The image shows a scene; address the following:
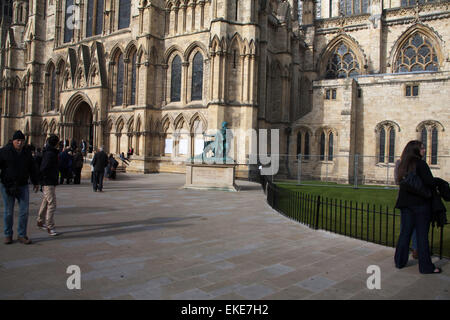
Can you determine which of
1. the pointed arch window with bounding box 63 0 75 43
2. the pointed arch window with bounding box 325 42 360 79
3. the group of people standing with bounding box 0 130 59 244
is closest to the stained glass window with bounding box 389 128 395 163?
the pointed arch window with bounding box 325 42 360 79

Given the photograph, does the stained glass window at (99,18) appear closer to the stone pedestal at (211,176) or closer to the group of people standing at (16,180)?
the stone pedestal at (211,176)

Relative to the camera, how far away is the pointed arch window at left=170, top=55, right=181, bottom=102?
25.8 m

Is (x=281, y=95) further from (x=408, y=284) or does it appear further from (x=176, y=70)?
(x=408, y=284)

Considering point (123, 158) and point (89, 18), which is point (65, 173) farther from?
point (89, 18)

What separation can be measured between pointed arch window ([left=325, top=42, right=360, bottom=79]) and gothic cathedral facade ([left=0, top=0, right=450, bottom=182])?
107mm

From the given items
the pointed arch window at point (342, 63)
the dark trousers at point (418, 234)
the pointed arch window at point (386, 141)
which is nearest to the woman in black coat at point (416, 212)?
the dark trousers at point (418, 234)

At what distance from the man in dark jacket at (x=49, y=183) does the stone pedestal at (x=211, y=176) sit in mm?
8597

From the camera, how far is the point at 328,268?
15.7 feet

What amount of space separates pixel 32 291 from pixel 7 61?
43238mm

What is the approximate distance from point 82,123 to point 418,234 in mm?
33400

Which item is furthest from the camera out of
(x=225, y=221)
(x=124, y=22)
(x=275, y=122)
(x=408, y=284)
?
(x=124, y=22)

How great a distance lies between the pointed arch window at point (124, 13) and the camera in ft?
95.9

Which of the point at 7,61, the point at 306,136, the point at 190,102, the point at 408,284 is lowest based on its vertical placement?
the point at 408,284
